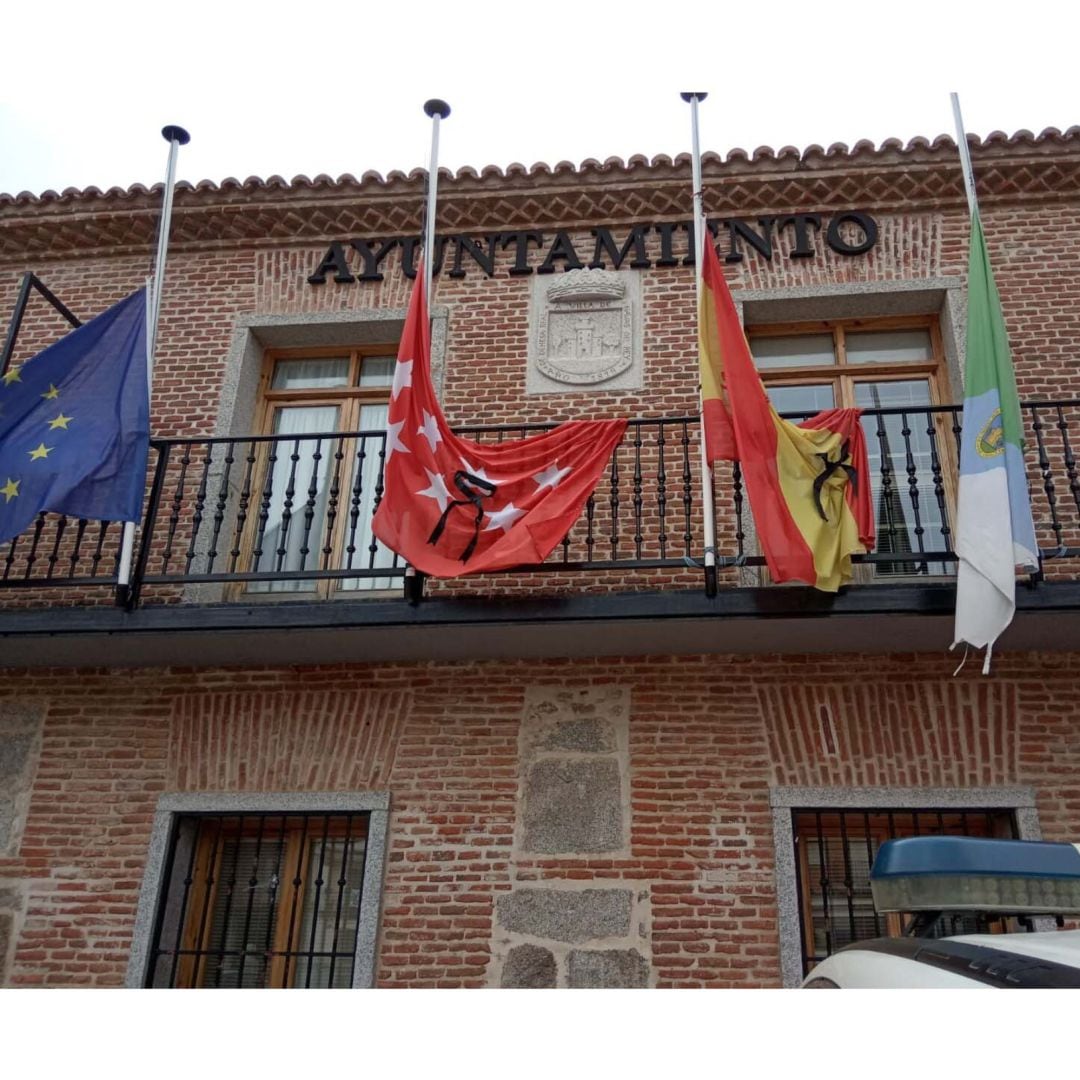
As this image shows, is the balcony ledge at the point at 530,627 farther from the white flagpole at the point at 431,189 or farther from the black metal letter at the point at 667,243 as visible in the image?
the black metal letter at the point at 667,243

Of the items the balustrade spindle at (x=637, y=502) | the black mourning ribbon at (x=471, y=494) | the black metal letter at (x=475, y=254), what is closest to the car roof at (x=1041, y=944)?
the balustrade spindle at (x=637, y=502)

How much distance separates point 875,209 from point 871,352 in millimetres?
1103

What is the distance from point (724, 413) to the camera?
5.82 metres

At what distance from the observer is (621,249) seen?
7.57 m

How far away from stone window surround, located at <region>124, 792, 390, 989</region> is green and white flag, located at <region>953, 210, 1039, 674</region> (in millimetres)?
3475

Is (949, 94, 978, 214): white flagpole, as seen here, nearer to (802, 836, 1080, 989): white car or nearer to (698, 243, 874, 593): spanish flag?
(698, 243, 874, 593): spanish flag

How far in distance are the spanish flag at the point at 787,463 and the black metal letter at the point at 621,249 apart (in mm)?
1516

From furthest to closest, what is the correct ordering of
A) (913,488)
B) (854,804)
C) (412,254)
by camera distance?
1. (412,254)
2. (913,488)
3. (854,804)

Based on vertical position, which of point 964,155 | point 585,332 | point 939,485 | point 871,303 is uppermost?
point 964,155

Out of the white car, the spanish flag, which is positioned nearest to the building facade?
the spanish flag

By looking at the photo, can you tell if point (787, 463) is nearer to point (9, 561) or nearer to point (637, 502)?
point (637, 502)

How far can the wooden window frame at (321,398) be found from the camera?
716cm

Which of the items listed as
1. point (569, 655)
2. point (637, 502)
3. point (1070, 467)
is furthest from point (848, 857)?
point (1070, 467)

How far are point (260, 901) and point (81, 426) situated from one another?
325 centimetres
